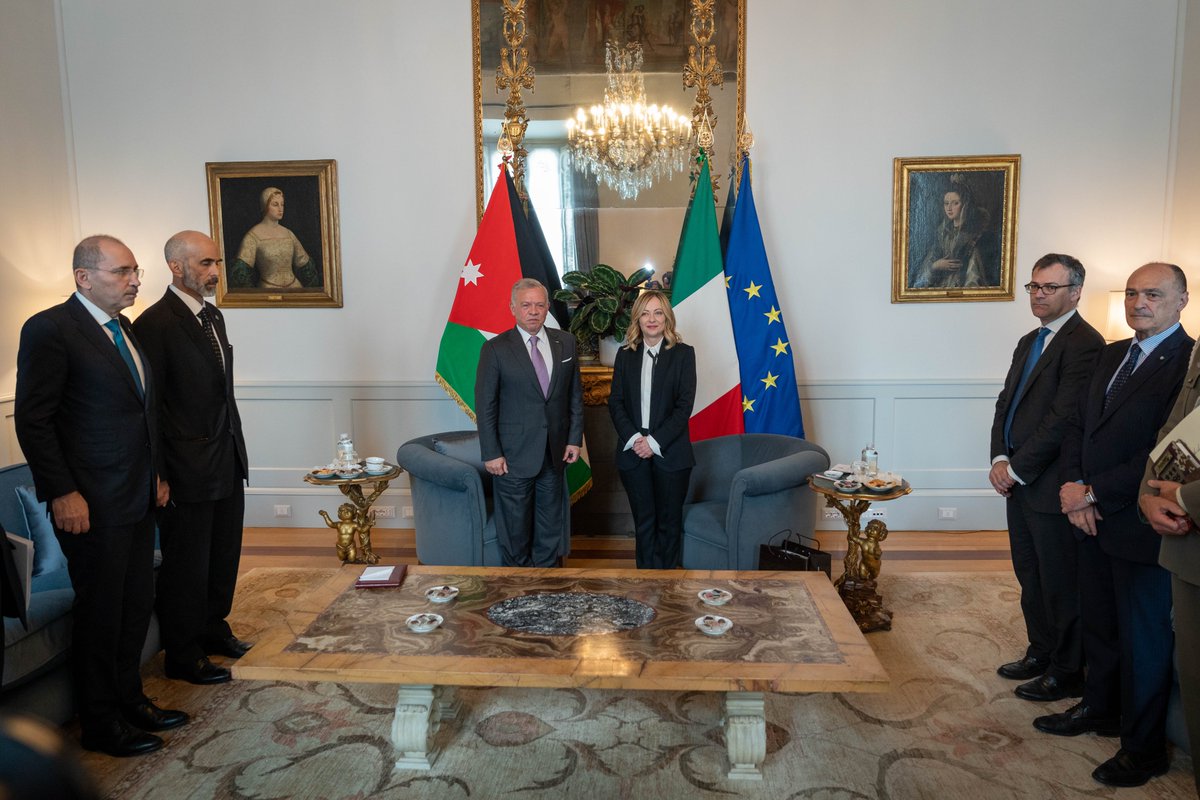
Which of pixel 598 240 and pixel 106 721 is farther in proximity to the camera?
pixel 598 240

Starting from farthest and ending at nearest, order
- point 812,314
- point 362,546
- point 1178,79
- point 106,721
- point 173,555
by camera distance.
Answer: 1. point 812,314
2. point 1178,79
3. point 362,546
4. point 173,555
5. point 106,721

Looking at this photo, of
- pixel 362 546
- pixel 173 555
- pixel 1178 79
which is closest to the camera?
pixel 173 555

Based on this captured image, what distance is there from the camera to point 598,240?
17.0 feet

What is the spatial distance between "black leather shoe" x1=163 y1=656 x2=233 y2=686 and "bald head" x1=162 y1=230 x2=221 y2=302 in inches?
56.0

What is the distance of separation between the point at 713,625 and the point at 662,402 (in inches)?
63.2

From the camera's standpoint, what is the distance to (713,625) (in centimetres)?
249

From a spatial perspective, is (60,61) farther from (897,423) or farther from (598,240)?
(897,423)

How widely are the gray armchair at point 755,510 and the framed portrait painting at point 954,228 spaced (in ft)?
5.38

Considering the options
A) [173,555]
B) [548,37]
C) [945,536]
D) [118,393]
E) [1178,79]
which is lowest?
[945,536]

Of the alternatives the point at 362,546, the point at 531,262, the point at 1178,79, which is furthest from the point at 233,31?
the point at 1178,79

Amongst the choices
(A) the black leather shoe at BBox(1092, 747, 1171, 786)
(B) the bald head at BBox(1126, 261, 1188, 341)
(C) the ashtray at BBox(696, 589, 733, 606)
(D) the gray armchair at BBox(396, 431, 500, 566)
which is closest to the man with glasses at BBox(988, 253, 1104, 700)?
(B) the bald head at BBox(1126, 261, 1188, 341)

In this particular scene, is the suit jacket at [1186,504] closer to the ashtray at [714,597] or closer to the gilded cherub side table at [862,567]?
the ashtray at [714,597]

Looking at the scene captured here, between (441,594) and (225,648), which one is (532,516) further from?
(225,648)

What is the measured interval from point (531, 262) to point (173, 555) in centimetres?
258
